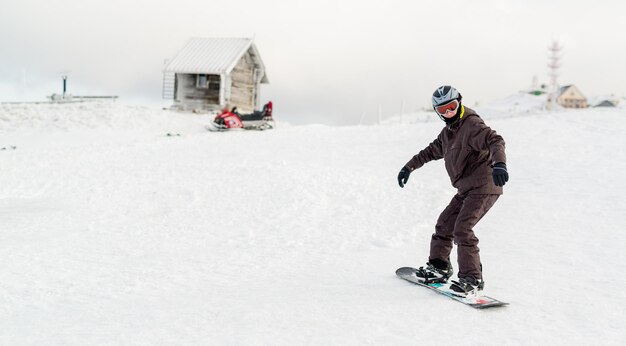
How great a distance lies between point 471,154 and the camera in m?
5.28

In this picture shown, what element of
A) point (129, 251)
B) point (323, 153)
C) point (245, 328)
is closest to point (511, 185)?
point (323, 153)

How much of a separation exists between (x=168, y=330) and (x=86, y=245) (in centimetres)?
411

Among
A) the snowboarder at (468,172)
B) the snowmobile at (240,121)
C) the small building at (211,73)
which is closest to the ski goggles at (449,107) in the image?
the snowboarder at (468,172)

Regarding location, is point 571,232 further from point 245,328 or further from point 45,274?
point 45,274

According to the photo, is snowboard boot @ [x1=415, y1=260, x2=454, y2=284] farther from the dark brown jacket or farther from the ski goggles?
the ski goggles

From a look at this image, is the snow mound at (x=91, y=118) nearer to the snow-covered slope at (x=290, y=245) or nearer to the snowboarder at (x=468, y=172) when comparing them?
the snow-covered slope at (x=290, y=245)

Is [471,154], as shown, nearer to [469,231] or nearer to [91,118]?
[469,231]

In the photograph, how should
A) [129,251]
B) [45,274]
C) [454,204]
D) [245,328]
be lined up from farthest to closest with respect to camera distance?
1. [129,251]
2. [45,274]
3. [454,204]
4. [245,328]

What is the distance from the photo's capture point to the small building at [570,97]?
69.4 metres

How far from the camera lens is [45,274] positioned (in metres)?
6.30

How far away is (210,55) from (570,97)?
53.1 meters

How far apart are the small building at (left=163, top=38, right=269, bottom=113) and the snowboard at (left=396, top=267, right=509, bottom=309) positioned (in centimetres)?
2731

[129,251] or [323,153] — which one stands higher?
[323,153]

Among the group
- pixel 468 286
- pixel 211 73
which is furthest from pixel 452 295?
pixel 211 73
